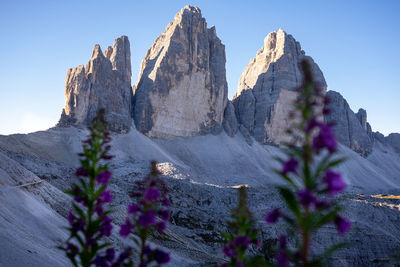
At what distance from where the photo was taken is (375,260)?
33281 millimetres

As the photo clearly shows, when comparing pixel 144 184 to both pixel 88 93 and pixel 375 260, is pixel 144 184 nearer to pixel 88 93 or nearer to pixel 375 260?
pixel 375 260

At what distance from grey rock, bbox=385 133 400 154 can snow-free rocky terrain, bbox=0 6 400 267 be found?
2.33 feet

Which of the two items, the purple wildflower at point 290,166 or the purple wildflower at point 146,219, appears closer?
the purple wildflower at point 290,166

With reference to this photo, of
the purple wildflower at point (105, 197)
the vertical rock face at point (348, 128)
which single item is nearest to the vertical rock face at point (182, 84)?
the vertical rock face at point (348, 128)

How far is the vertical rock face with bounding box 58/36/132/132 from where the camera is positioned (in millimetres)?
85625

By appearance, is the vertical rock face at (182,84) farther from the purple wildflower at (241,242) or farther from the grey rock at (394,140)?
the grey rock at (394,140)

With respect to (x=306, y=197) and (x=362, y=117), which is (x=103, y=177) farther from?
(x=362, y=117)

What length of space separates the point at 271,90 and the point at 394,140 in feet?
288

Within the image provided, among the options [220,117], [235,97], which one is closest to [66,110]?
[220,117]

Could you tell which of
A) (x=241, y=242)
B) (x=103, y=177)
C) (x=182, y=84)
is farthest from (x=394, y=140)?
(x=103, y=177)

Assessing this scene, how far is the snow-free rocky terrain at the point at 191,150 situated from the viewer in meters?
22.2

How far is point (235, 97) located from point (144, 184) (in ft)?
Answer: 426

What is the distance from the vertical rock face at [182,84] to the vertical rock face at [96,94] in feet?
22.3

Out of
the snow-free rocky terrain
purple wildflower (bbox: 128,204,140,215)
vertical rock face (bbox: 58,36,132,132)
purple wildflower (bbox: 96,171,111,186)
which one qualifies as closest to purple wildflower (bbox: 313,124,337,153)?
purple wildflower (bbox: 128,204,140,215)
